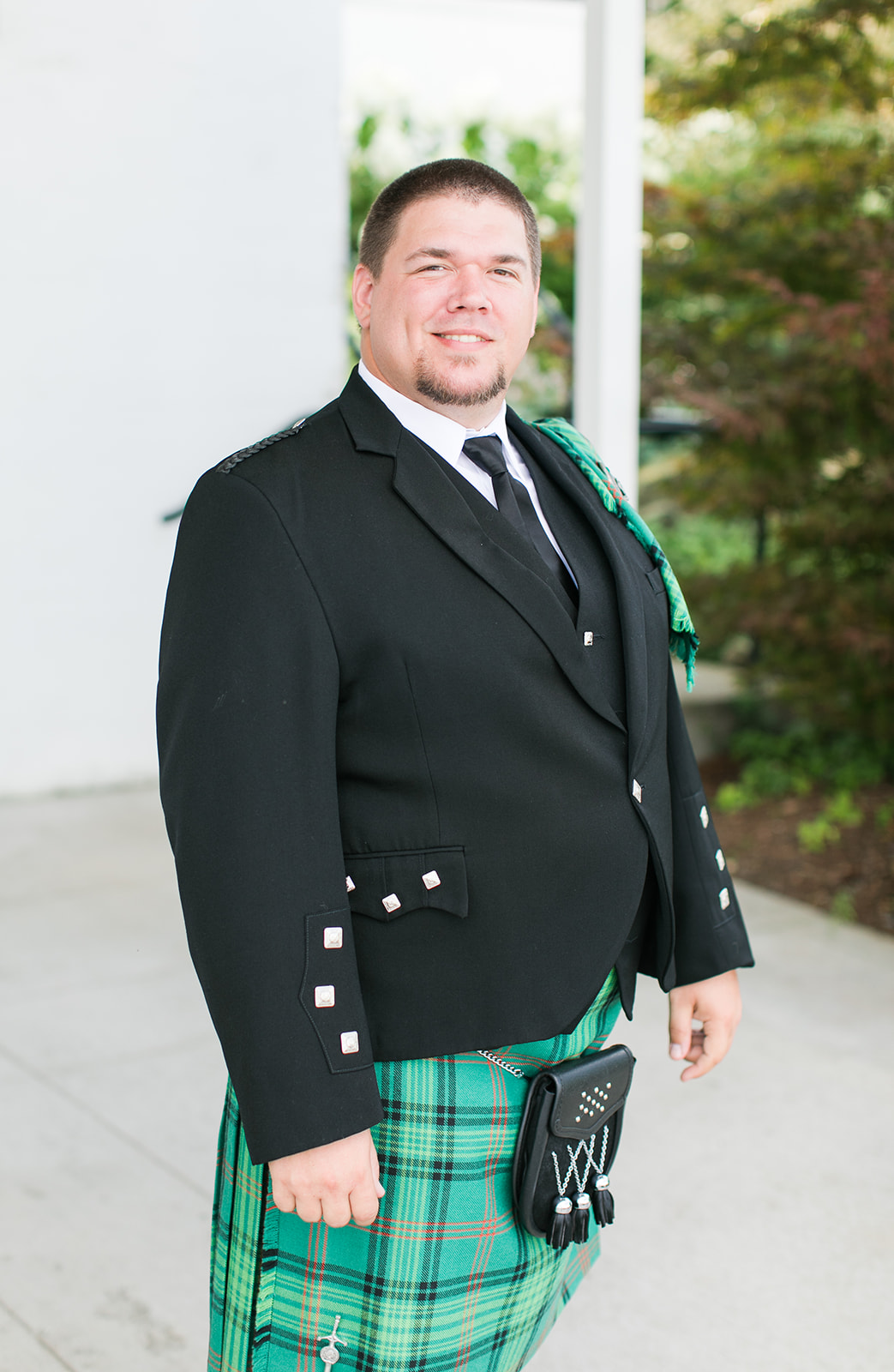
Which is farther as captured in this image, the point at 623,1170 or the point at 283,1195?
the point at 623,1170

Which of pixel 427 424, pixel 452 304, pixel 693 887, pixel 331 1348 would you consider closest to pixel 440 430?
pixel 427 424

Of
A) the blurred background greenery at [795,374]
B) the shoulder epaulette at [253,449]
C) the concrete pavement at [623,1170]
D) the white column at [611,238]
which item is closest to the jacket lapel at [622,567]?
the shoulder epaulette at [253,449]

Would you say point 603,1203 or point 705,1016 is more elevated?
point 705,1016

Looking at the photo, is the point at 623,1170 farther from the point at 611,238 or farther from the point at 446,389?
the point at 611,238

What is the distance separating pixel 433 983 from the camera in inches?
Result: 49.6

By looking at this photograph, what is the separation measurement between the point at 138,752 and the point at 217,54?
271 cm

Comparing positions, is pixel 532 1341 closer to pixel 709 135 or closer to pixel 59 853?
pixel 59 853

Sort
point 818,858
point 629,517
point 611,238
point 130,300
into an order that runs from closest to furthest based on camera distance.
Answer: point 629,517 < point 611,238 < point 818,858 < point 130,300

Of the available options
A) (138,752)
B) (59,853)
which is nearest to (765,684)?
(138,752)

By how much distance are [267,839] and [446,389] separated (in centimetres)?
47

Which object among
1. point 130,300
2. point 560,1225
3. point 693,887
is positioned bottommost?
point 560,1225

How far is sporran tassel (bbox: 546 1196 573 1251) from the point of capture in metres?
1.32

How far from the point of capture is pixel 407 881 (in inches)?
48.9

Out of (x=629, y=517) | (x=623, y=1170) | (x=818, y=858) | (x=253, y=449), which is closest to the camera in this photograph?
(x=253, y=449)
